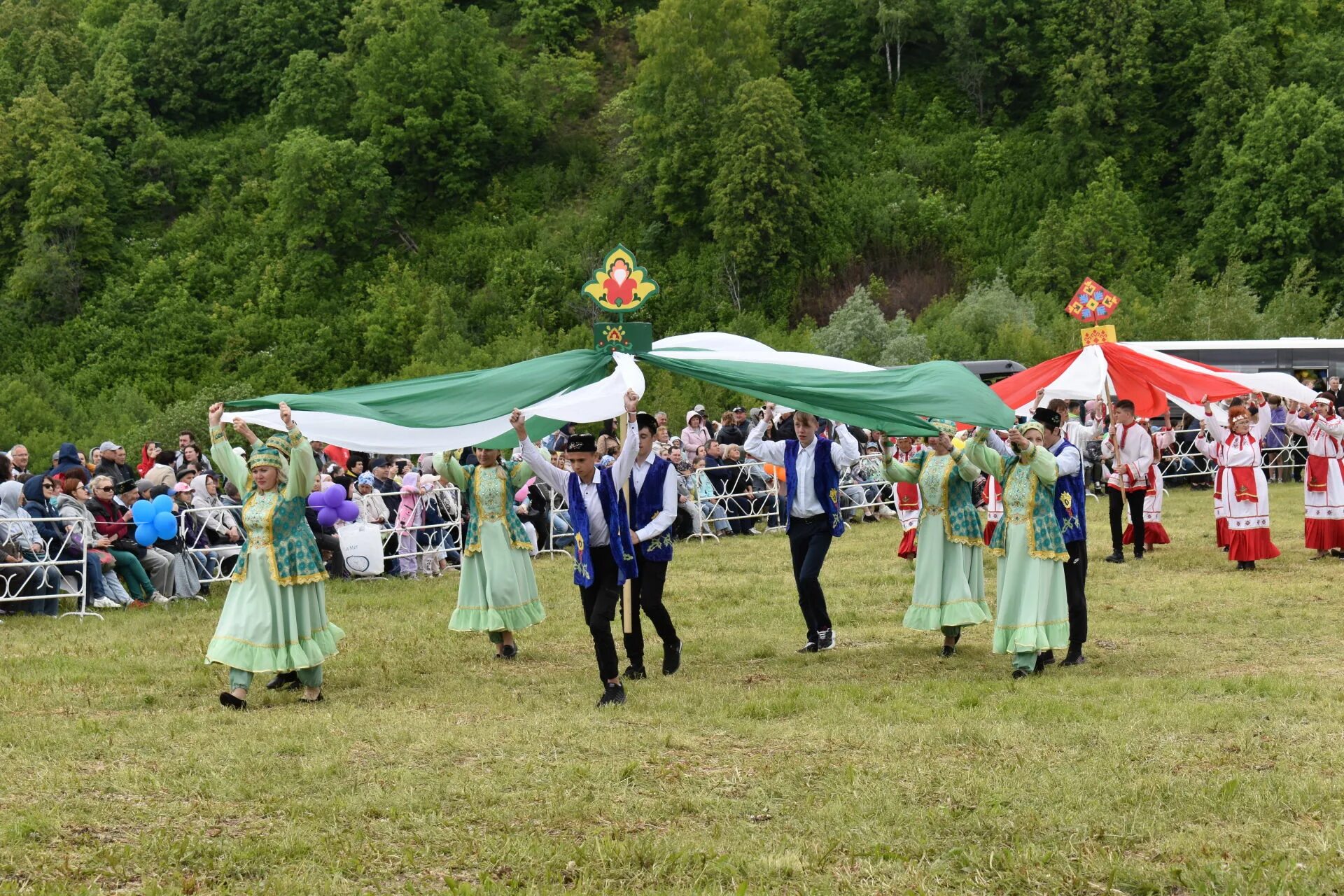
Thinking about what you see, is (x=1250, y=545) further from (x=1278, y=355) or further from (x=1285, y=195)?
(x=1285, y=195)

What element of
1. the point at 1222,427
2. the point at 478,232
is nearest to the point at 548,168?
the point at 478,232

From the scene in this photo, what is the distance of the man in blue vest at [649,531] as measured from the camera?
10633mm

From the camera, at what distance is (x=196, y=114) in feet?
189

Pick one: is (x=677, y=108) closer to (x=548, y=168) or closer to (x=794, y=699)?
(x=548, y=168)

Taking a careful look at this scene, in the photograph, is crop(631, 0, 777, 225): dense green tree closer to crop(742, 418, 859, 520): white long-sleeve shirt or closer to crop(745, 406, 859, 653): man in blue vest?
crop(742, 418, 859, 520): white long-sleeve shirt

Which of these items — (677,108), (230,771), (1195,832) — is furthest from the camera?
(677,108)

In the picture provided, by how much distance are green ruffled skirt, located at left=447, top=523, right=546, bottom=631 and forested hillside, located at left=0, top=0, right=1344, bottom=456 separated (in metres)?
24.7

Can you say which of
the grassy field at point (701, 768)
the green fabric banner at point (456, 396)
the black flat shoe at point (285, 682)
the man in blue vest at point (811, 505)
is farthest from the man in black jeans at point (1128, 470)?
the black flat shoe at point (285, 682)

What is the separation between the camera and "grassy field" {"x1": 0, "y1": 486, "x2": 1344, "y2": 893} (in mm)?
6387

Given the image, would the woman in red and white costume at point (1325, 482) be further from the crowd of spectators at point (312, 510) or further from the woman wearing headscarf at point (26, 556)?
the woman wearing headscarf at point (26, 556)

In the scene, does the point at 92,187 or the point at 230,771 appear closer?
the point at 230,771

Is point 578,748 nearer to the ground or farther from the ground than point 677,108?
nearer to the ground

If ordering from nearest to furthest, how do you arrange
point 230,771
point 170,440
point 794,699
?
point 230,771, point 794,699, point 170,440

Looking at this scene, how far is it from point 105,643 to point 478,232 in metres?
38.1
